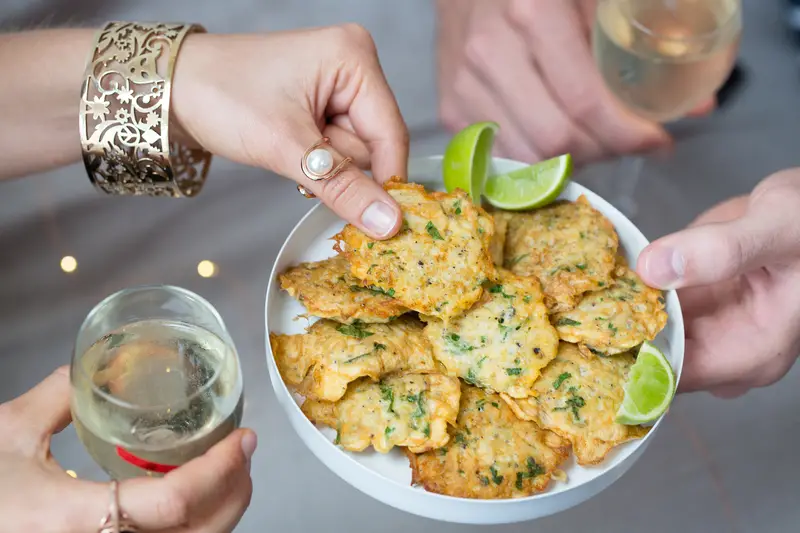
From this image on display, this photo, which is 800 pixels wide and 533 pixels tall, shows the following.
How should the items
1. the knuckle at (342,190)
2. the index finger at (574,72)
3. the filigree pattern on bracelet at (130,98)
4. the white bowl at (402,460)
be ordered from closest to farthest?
the white bowl at (402,460) → the knuckle at (342,190) → the filigree pattern on bracelet at (130,98) → the index finger at (574,72)

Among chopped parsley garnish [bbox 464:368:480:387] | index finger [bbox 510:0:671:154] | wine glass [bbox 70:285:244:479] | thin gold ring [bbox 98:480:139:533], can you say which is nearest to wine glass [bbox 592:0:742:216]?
index finger [bbox 510:0:671:154]

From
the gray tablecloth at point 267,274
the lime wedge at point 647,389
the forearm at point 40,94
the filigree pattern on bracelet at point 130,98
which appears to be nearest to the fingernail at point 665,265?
the lime wedge at point 647,389

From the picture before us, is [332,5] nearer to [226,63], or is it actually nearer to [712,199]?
[226,63]

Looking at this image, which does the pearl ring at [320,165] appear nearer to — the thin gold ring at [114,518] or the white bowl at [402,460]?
the white bowl at [402,460]

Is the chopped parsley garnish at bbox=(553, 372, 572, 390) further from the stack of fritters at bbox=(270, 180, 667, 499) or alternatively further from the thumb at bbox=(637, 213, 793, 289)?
the thumb at bbox=(637, 213, 793, 289)

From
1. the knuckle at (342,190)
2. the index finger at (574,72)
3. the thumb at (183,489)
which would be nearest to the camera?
the thumb at (183,489)

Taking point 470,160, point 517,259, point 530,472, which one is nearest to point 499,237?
point 517,259
